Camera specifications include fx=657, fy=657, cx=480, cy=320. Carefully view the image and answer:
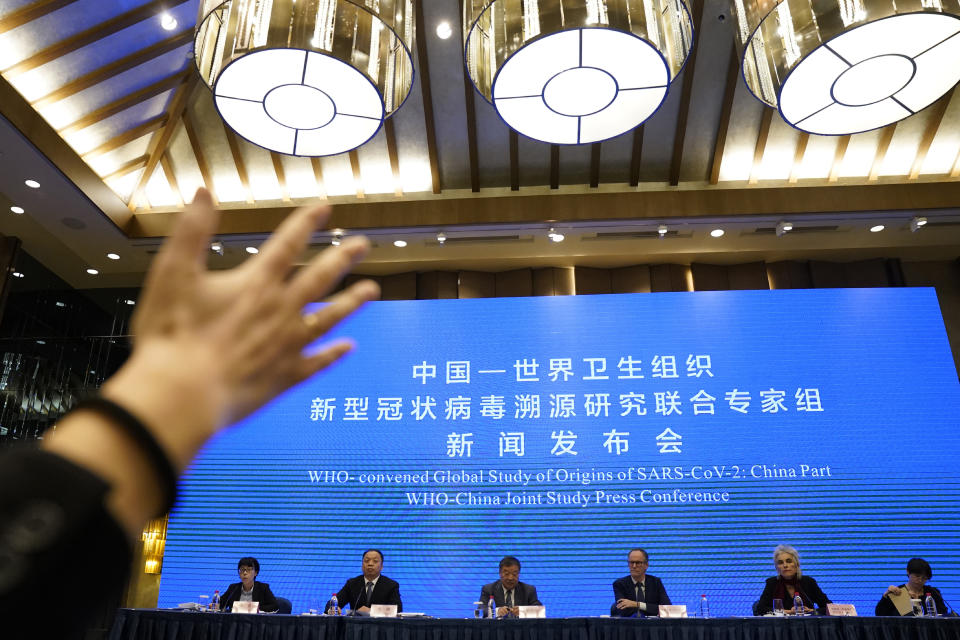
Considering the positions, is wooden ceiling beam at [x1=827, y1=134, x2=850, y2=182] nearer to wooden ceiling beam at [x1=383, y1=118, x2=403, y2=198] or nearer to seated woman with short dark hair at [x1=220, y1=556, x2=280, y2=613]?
wooden ceiling beam at [x1=383, y1=118, x2=403, y2=198]

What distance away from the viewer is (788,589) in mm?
4871

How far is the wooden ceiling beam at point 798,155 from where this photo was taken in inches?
275

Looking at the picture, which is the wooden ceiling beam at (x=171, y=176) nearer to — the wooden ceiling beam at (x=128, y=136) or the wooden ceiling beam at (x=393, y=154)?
the wooden ceiling beam at (x=128, y=136)

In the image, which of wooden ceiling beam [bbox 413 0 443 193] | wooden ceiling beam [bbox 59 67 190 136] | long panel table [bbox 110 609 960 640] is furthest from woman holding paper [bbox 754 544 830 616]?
wooden ceiling beam [bbox 59 67 190 136]

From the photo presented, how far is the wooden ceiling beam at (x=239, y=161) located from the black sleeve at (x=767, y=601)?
6.47 metres

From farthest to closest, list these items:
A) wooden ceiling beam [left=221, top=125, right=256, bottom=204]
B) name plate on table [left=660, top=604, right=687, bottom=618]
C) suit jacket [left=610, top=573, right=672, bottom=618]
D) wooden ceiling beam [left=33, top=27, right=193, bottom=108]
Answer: wooden ceiling beam [left=221, top=125, right=256, bottom=204] < wooden ceiling beam [left=33, top=27, right=193, bottom=108] < suit jacket [left=610, top=573, right=672, bottom=618] < name plate on table [left=660, top=604, right=687, bottom=618]

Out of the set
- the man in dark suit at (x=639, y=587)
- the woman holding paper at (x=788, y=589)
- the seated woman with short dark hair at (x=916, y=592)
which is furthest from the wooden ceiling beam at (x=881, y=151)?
the man in dark suit at (x=639, y=587)

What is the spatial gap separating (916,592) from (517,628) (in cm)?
327

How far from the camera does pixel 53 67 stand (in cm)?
589

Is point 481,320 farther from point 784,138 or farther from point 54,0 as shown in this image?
point 54,0

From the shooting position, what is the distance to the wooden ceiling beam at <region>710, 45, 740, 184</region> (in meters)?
6.39

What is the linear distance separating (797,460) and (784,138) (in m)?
3.37

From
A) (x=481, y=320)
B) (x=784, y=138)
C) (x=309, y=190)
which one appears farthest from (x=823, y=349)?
(x=309, y=190)

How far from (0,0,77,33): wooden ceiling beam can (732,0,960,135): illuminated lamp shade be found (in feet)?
17.6
